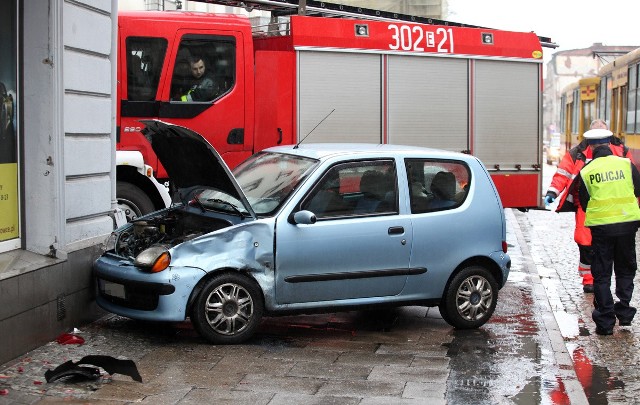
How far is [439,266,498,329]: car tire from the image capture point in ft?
29.3

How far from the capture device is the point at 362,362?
304 inches

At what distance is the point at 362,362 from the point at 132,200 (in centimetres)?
461

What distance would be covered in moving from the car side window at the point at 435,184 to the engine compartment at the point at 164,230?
5.44 ft

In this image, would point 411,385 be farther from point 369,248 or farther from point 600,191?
point 600,191

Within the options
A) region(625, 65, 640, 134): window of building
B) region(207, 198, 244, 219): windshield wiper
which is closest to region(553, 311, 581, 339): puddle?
region(207, 198, 244, 219): windshield wiper

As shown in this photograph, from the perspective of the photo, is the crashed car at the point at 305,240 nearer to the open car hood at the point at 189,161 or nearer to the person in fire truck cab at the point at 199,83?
the open car hood at the point at 189,161

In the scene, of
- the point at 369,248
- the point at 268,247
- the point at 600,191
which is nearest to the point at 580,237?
the point at 600,191

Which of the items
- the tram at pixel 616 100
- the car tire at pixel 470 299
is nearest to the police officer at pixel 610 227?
the car tire at pixel 470 299

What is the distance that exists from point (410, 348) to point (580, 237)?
3436 millimetres

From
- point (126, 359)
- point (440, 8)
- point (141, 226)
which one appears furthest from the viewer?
point (440, 8)

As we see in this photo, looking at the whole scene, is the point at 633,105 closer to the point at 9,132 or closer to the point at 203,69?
the point at 203,69

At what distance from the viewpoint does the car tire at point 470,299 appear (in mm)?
8945

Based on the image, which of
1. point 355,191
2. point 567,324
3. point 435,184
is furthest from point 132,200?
point 567,324

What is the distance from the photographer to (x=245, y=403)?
646cm
